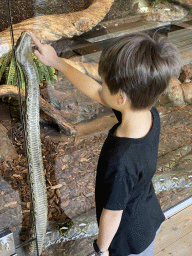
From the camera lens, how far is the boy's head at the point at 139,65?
0.91m

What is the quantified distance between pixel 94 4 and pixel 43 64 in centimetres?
39

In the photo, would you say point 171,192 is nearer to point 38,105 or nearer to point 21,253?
point 21,253

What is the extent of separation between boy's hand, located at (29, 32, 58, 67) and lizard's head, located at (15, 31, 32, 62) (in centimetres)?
2

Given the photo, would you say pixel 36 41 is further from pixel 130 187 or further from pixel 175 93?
pixel 175 93

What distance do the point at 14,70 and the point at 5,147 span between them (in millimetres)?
313

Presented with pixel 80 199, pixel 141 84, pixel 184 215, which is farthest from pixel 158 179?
pixel 141 84

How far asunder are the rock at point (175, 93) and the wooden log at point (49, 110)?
2.47ft

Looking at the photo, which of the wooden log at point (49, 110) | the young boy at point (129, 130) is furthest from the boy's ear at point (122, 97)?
the wooden log at point (49, 110)

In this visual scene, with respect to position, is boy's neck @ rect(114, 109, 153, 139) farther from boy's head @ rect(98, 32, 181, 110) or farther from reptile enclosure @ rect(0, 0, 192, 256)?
reptile enclosure @ rect(0, 0, 192, 256)

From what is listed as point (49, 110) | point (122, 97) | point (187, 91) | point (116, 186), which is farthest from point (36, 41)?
point (187, 91)

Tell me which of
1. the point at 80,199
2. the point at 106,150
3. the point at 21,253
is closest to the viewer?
the point at 106,150

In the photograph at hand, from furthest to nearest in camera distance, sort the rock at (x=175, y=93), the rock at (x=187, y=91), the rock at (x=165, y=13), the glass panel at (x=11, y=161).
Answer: the rock at (x=187, y=91) < the rock at (x=175, y=93) < the rock at (x=165, y=13) < the glass panel at (x=11, y=161)

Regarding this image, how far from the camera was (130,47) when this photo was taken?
905 millimetres

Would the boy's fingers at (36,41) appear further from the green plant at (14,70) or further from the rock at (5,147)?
the rock at (5,147)
